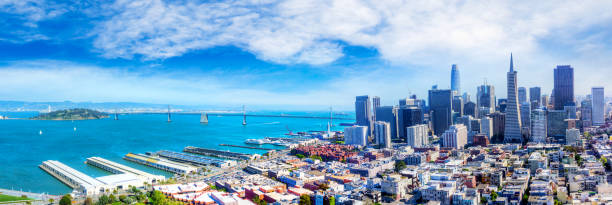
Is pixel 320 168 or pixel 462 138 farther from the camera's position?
pixel 462 138

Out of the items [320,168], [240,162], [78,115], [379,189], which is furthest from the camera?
[78,115]

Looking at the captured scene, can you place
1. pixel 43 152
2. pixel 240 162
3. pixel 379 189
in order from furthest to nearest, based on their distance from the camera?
pixel 43 152 → pixel 240 162 → pixel 379 189

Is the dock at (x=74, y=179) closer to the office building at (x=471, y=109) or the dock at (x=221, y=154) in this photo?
the dock at (x=221, y=154)

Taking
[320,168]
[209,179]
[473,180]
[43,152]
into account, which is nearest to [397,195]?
[473,180]

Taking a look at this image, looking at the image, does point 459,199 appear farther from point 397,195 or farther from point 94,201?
point 94,201

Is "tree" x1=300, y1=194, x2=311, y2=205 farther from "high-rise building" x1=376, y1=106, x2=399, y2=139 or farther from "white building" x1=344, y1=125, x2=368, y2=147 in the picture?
"high-rise building" x1=376, y1=106, x2=399, y2=139

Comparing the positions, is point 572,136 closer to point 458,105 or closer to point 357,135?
point 357,135
